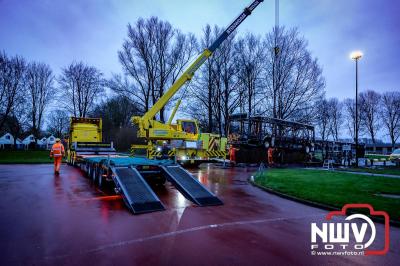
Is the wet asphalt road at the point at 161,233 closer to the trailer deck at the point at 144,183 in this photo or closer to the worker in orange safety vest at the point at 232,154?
the trailer deck at the point at 144,183

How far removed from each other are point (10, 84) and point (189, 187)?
130 feet

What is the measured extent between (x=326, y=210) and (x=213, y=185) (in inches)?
198

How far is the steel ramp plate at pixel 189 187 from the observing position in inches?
320

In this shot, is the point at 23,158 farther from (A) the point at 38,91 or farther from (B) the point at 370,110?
(B) the point at 370,110

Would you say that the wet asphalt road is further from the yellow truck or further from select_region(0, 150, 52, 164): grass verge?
select_region(0, 150, 52, 164): grass verge

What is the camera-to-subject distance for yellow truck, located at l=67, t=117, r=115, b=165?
59.0 ft

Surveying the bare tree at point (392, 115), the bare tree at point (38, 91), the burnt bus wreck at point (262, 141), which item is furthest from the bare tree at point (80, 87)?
the bare tree at point (392, 115)

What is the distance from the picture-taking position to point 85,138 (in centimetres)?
2059

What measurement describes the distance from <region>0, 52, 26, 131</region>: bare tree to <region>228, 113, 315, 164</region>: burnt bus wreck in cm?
3180

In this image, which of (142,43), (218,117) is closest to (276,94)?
(218,117)

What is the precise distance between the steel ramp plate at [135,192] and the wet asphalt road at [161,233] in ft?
0.95

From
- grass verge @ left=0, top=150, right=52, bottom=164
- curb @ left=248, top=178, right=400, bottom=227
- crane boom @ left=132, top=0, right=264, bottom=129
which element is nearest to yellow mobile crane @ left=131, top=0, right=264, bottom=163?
crane boom @ left=132, top=0, right=264, bottom=129

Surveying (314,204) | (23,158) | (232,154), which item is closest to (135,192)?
(314,204)

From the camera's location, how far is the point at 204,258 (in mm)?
4305
